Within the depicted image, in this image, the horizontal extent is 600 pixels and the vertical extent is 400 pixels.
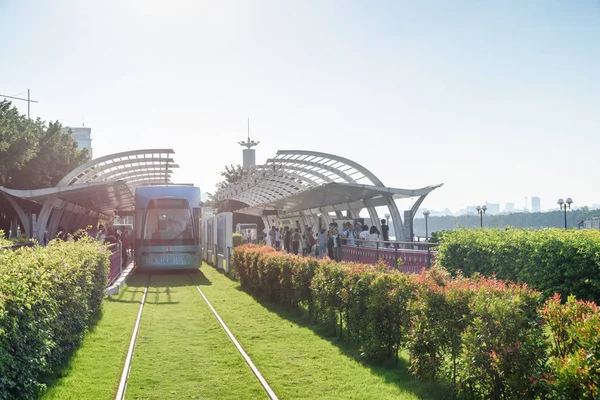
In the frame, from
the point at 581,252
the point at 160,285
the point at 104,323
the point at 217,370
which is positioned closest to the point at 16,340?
the point at 217,370

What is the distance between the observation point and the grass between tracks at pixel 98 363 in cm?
795

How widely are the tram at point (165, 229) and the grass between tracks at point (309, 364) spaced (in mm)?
11782

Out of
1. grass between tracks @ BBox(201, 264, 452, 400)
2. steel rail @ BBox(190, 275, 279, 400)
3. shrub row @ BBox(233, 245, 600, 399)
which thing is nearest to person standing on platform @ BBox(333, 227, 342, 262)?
grass between tracks @ BBox(201, 264, 452, 400)

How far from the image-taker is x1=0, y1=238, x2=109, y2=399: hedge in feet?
20.6

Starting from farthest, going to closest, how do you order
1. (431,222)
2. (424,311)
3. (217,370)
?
(431,222) < (217,370) < (424,311)

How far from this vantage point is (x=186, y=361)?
9703 mm

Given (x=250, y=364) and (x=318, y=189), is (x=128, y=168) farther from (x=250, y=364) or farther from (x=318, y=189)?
(x=250, y=364)

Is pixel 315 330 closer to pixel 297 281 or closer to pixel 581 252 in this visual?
pixel 297 281

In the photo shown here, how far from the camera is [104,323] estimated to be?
13.4 m

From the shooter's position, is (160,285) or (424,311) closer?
(424,311)

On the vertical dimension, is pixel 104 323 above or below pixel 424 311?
below

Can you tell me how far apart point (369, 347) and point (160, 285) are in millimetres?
14963

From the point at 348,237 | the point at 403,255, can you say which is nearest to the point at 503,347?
the point at 403,255

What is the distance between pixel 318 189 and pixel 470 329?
19150 mm
